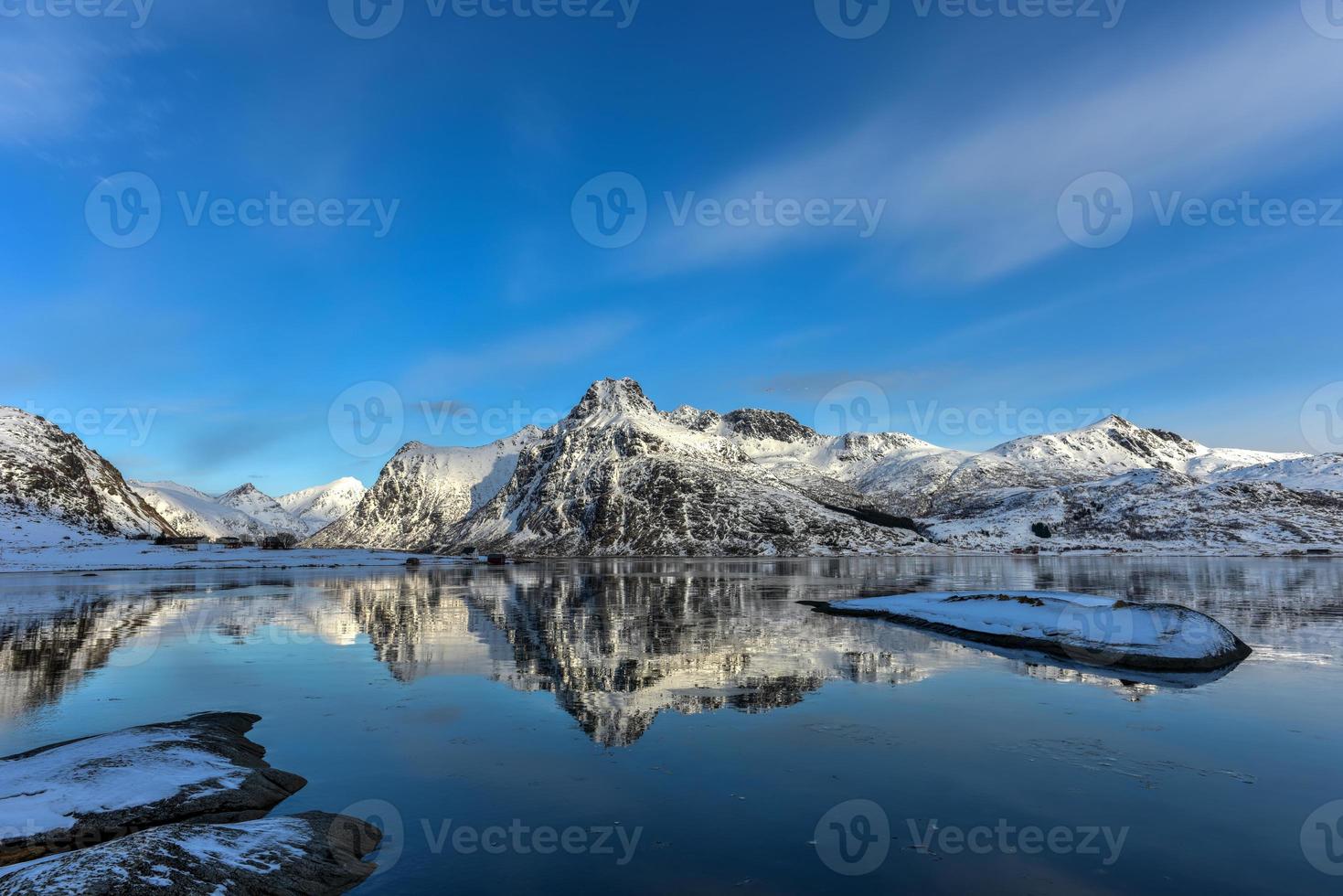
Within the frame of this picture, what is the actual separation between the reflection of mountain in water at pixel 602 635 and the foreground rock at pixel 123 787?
8.24 meters

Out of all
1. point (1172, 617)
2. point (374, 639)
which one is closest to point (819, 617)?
point (1172, 617)

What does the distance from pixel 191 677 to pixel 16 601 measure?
1787 inches

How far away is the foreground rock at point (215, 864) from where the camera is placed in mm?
10055

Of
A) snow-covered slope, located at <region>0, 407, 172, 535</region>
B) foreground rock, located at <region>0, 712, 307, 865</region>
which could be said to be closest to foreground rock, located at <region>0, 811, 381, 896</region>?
foreground rock, located at <region>0, 712, 307, 865</region>

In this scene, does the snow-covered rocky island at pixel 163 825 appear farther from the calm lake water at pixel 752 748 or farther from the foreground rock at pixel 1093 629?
the foreground rock at pixel 1093 629

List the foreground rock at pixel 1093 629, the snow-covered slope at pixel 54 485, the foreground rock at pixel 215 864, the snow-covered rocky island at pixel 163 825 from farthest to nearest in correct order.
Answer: the snow-covered slope at pixel 54 485 → the foreground rock at pixel 1093 629 → the snow-covered rocky island at pixel 163 825 → the foreground rock at pixel 215 864

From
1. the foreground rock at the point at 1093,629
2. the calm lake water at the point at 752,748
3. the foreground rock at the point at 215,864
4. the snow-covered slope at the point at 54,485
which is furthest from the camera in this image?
the snow-covered slope at the point at 54,485

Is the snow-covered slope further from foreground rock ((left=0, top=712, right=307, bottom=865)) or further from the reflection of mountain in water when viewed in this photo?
foreground rock ((left=0, top=712, right=307, bottom=865))

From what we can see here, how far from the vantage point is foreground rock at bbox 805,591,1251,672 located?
31359 mm

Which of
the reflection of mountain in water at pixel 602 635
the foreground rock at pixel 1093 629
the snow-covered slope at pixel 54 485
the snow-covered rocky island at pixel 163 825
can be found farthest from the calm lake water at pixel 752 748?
the snow-covered slope at pixel 54 485

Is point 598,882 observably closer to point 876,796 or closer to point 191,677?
point 876,796

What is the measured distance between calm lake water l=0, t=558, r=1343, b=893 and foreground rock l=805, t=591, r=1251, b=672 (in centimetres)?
200

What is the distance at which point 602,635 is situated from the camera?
39.9 m

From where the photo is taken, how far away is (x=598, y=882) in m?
11.6
